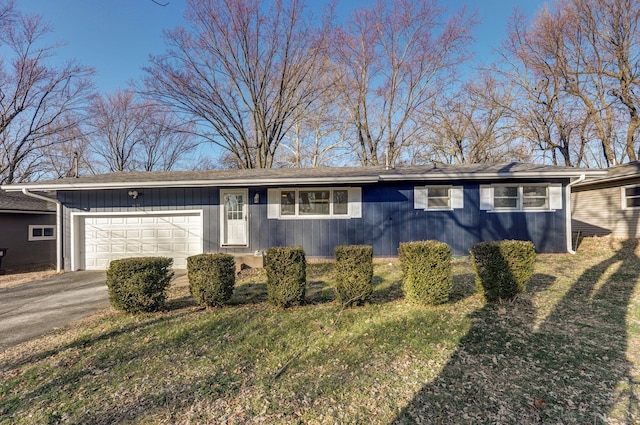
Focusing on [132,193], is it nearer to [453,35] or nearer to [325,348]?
[325,348]

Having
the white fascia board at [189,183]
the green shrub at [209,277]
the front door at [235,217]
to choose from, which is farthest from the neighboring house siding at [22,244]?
the green shrub at [209,277]

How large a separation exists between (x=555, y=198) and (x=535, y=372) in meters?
8.04

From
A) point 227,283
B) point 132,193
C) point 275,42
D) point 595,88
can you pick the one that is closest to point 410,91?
point 275,42

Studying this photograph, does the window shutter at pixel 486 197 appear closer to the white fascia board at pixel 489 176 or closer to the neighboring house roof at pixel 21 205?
the white fascia board at pixel 489 176

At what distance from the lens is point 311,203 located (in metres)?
9.20

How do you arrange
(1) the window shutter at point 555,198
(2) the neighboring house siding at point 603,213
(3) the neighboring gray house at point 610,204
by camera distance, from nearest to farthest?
(1) the window shutter at point 555,198 → (3) the neighboring gray house at point 610,204 → (2) the neighboring house siding at point 603,213

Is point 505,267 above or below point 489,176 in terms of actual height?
below

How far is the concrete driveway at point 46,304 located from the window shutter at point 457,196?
8720 millimetres

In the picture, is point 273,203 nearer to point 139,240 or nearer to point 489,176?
point 139,240

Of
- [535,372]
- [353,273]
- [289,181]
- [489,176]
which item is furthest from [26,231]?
[489,176]

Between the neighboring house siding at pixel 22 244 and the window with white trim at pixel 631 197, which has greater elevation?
the window with white trim at pixel 631 197

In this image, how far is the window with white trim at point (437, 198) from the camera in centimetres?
897

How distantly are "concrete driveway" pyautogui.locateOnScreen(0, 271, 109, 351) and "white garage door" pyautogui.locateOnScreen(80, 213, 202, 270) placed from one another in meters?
1.08

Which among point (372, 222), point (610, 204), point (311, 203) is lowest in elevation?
point (372, 222)
